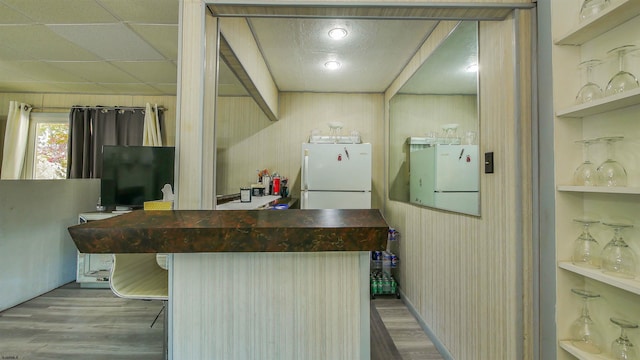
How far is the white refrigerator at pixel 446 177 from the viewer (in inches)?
67.6

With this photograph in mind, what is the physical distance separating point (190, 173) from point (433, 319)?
2105mm

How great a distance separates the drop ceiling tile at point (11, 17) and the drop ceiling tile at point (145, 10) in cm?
74

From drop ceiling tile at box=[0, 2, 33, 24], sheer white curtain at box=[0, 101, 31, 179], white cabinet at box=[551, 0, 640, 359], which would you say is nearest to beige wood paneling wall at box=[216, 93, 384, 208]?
drop ceiling tile at box=[0, 2, 33, 24]

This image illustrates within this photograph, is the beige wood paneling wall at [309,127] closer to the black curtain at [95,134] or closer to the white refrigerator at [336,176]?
the white refrigerator at [336,176]

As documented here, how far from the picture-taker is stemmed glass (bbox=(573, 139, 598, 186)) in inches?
42.2

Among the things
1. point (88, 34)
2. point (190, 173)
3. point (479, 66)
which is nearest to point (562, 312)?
point (479, 66)

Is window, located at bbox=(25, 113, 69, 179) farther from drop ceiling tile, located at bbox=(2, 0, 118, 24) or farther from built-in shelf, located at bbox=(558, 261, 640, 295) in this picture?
built-in shelf, located at bbox=(558, 261, 640, 295)

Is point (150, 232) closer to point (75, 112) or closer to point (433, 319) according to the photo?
point (433, 319)

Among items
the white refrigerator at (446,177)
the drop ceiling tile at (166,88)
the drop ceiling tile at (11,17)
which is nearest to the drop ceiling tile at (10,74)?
the drop ceiling tile at (11,17)

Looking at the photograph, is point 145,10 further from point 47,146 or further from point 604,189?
point 47,146

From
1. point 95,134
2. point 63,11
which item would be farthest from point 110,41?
point 95,134

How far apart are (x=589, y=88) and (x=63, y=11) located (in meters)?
3.23

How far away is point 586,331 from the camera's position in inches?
43.1

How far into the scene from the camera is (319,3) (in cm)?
126
